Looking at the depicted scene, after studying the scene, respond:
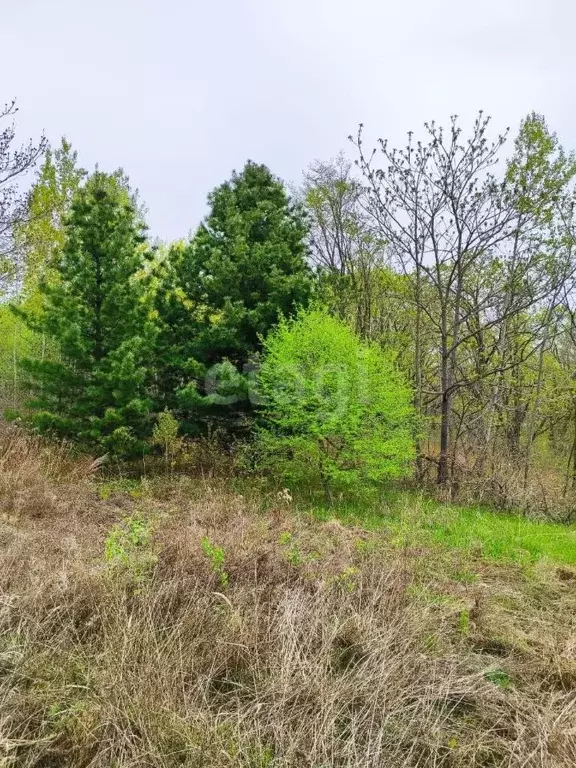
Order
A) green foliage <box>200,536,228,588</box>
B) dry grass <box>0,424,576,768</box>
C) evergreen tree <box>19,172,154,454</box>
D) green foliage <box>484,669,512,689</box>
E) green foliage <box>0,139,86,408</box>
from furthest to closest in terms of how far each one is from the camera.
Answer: green foliage <box>0,139,86,408</box> → evergreen tree <box>19,172,154,454</box> → green foliage <box>200,536,228,588</box> → green foliage <box>484,669,512,689</box> → dry grass <box>0,424,576,768</box>

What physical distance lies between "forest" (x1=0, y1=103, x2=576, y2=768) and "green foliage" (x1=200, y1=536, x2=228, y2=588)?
3 centimetres

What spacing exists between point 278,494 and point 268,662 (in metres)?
5.94

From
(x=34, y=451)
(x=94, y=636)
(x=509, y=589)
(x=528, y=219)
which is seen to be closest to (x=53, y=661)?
(x=94, y=636)

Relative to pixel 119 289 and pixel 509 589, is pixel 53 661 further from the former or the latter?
pixel 119 289

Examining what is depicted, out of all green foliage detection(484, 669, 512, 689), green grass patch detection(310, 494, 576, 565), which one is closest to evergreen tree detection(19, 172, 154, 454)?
green grass patch detection(310, 494, 576, 565)

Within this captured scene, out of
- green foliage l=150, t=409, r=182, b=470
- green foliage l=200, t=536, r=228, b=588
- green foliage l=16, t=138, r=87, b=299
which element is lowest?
green foliage l=200, t=536, r=228, b=588

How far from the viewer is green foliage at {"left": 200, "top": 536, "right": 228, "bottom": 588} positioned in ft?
13.8

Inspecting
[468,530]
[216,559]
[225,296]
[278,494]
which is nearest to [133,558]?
[216,559]

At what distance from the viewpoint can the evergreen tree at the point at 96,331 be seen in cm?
1045

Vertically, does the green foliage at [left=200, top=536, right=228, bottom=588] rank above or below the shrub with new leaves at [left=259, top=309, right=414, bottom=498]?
below

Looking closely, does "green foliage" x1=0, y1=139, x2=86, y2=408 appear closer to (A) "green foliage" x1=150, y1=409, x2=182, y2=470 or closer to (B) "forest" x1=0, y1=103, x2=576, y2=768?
(B) "forest" x1=0, y1=103, x2=576, y2=768

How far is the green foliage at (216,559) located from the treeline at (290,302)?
16.0ft

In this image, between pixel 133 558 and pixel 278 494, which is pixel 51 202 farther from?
pixel 133 558

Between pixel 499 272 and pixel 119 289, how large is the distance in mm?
11592
